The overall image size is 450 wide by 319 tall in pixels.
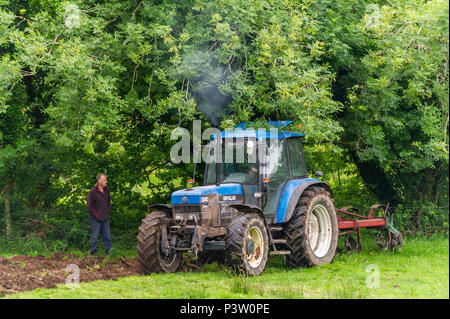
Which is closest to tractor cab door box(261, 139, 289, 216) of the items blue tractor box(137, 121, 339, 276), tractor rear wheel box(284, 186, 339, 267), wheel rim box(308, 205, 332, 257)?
blue tractor box(137, 121, 339, 276)

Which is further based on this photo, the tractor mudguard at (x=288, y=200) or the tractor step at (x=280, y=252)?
the tractor mudguard at (x=288, y=200)

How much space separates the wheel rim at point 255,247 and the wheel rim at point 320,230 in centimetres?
157

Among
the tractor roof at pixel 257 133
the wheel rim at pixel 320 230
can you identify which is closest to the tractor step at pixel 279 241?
the wheel rim at pixel 320 230

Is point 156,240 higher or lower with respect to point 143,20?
lower

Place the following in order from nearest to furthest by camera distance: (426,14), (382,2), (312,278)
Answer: (312,278) < (426,14) < (382,2)

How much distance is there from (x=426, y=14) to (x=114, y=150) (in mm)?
8041

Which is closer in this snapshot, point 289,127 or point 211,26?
point 289,127

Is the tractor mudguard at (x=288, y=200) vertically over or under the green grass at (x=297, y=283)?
over

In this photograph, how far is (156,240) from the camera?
A: 10648 millimetres

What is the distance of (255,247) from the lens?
10.6 metres

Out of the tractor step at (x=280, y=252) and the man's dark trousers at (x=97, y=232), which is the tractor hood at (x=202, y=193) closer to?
the tractor step at (x=280, y=252)

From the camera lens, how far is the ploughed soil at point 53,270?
377 inches
